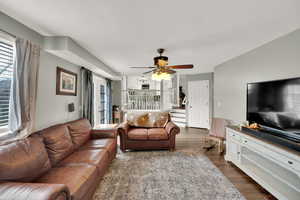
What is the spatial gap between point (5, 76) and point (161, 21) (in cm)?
213

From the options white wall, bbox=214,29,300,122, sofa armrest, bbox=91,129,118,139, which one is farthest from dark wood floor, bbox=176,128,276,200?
sofa armrest, bbox=91,129,118,139

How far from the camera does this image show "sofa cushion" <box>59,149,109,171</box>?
1.87 meters

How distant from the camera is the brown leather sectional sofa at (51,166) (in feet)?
3.56

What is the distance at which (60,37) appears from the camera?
7.25ft

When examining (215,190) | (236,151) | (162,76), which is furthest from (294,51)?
(215,190)

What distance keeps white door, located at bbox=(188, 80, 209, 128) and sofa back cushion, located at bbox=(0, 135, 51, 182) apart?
17.0 feet

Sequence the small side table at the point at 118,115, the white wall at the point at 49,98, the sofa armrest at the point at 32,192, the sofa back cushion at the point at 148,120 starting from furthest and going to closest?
the small side table at the point at 118,115, the sofa back cushion at the point at 148,120, the white wall at the point at 49,98, the sofa armrest at the point at 32,192

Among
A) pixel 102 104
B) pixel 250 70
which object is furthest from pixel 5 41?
pixel 250 70

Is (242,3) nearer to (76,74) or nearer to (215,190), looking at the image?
(215,190)

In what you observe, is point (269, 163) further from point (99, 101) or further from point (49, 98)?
point (99, 101)

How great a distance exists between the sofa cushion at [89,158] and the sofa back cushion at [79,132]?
0.27 metres

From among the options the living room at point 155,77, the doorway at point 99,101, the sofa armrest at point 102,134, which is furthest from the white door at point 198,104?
the sofa armrest at point 102,134

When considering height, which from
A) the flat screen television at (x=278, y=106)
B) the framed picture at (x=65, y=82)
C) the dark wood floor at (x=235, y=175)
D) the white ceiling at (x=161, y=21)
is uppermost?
the white ceiling at (x=161, y=21)

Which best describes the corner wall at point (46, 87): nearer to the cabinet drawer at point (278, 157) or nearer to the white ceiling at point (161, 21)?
the white ceiling at point (161, 21)
